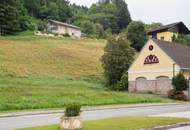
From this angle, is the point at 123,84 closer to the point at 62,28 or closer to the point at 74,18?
the point at 62,28

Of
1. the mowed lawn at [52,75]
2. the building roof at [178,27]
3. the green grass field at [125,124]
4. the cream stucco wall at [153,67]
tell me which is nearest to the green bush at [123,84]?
the cream stucco wall at [153,67]

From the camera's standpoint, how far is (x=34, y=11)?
12788 centimetres

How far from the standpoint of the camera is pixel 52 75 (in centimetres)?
5919

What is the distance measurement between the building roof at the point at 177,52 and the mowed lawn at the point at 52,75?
27.0ft

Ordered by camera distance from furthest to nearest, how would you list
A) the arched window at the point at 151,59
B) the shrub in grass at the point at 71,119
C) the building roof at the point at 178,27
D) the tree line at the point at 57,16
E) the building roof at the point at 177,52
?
1. the tree line at the point at 57,16
2. the building roof at the point at 178,27
3. the arched window at the point at 151,59
4. the building roof at the point at 177,52
5. the shrub in grass at the point at 71,119

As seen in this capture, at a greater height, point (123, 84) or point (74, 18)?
point (74, 18)

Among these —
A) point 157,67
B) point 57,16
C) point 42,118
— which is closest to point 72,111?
point 42,118

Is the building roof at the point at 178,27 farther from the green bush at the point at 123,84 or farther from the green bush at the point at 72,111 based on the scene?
the green bush at the point at 72,111

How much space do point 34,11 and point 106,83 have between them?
240ft

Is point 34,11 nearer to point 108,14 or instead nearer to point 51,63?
point 108,14

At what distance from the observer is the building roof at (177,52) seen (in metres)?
53.0

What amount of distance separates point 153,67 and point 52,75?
550 inches

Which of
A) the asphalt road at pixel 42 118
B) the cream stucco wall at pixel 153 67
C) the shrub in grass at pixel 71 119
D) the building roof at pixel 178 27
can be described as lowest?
the asphalt road at pixel 42 118

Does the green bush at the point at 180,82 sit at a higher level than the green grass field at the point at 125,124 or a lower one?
higher
